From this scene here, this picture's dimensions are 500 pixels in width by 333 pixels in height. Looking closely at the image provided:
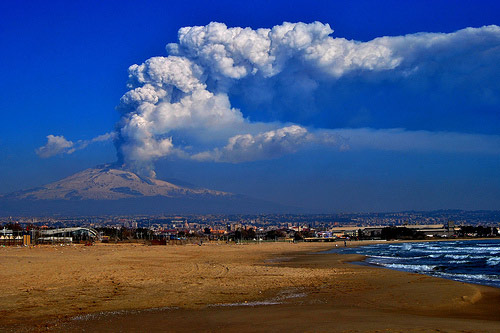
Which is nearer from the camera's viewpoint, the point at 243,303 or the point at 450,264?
the point at 243,303

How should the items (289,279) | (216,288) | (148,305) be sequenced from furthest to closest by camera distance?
(289,279) < (216,288) < (148,305)

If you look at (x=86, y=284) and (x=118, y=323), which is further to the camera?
(x=86, y=284)

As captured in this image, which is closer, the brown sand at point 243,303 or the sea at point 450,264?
the brown sand at point 243,303

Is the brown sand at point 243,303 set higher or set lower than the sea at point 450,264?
higher

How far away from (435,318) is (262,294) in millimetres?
5538

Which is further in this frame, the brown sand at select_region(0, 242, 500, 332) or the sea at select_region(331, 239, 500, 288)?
the sea at select_region(331, 239, 500, 288)

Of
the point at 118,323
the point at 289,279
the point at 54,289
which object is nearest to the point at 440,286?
the point at 289,279

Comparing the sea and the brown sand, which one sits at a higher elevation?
the brown sand

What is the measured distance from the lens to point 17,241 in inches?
2729

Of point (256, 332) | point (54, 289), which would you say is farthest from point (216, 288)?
point (256, 332)

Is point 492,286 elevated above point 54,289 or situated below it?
below

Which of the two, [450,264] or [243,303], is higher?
[243,303]

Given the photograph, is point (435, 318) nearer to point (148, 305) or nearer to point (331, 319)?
point (331, 319)

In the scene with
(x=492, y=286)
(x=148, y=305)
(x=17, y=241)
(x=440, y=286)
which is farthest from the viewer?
(x=17, y=241)
